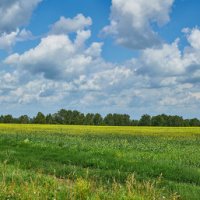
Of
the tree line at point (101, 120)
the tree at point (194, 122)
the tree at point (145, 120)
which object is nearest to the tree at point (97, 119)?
the tree line at point (101, 120)

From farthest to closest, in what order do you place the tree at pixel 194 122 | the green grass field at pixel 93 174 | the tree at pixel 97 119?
the tree at pixel 97 119
the tree at pixel 194 122
the green grass field at pixel 93 174

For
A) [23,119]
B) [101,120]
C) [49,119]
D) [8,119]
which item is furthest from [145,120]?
[8,119]

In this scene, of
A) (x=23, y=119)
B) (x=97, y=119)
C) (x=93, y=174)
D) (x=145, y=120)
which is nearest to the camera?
(x=93, y=174)

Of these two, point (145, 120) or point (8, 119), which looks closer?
point (8, 119)

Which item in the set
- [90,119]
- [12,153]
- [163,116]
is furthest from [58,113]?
[12,153]

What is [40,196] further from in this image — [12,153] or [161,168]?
[12,153]

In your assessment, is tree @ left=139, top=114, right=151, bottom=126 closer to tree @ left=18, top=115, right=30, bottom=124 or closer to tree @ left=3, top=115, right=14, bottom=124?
tree @ left=18, top=115, right=30, bottom=124

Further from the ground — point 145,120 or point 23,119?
point 145,120

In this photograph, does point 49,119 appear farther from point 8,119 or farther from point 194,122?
point 194,122

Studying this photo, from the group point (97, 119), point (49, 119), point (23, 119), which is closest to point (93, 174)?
point (49, 119)

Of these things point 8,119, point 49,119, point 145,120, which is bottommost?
point 8,119

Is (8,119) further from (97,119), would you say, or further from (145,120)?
(145,120)

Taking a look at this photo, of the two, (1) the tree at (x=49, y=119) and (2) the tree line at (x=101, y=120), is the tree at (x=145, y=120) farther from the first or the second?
(1) the tree at (x=49, y=119)

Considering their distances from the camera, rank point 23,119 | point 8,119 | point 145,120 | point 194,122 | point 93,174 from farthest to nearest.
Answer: point 145,120, point 194,122, point 8,119, point 23,119, point 93,174
